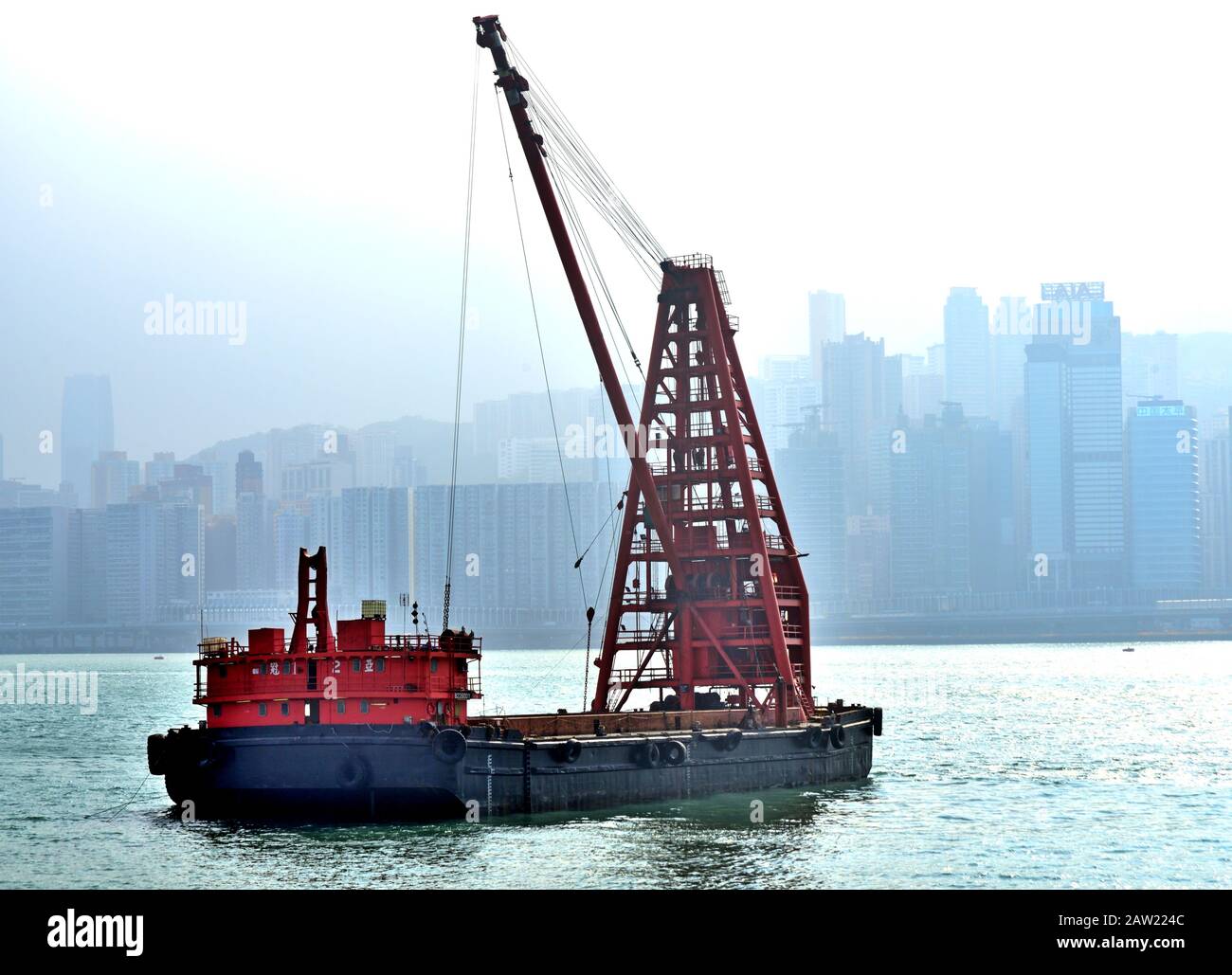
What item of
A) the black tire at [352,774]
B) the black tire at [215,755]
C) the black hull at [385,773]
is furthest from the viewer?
the black tire at [215,755]

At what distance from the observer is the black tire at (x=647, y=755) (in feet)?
142

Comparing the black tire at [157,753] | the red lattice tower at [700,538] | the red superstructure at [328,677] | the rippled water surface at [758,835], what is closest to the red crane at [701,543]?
the red lattice tower at [700,538]

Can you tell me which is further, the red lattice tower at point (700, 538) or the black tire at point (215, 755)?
the red lattice tower at point (700, 538)

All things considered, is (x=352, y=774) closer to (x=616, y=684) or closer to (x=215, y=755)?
(x=215, y=755)

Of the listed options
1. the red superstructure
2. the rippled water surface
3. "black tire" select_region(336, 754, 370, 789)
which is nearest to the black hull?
"black tire" select_region(336, 754, 370, 789)

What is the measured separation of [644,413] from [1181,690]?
8779 centimetres

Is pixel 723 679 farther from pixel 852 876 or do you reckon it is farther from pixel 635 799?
pixel 852 876

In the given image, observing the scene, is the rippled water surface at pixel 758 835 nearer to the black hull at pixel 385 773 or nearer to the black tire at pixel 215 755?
the black hull at pixel 385 773

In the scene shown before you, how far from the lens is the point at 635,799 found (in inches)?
1689

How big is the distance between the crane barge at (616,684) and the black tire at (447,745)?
42 mm

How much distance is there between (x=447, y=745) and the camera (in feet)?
123

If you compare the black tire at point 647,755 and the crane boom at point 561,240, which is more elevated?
the crane boom at point 561,240
